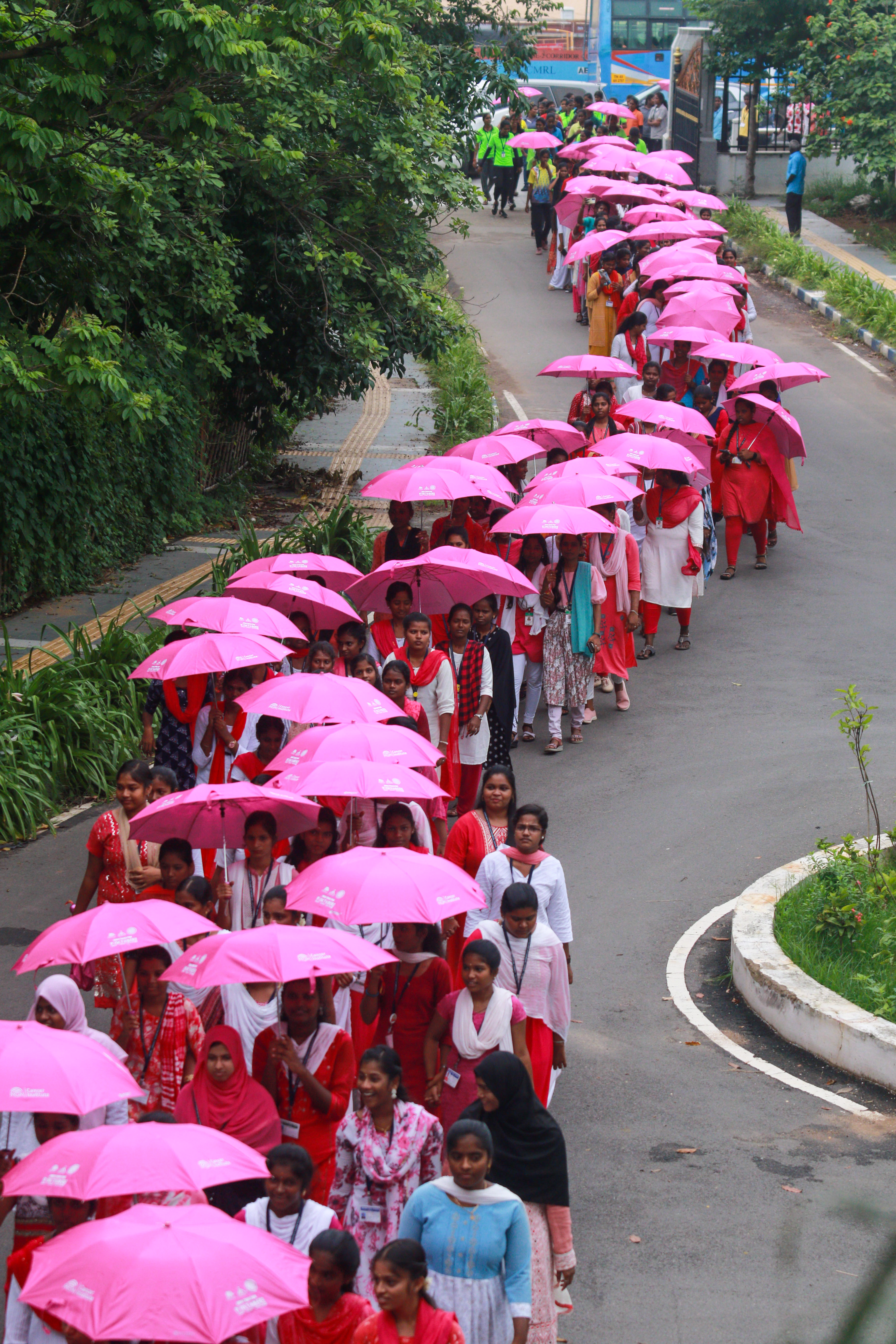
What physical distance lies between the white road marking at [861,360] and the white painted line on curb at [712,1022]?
1528 cm

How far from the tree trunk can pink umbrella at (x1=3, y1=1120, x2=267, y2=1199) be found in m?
31.0

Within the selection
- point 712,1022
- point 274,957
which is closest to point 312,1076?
point 274,957

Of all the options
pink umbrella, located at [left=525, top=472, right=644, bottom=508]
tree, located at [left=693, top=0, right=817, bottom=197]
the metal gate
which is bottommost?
pink umbrella, located at [left=525, top=472, right=644, bottom=508]

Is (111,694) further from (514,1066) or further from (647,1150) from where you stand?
(514,1066)

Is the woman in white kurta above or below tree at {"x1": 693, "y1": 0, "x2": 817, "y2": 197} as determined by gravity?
below

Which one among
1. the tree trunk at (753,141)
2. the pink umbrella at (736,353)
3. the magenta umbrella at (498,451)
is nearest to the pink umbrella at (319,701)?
the magenta umbrella at (498,451)

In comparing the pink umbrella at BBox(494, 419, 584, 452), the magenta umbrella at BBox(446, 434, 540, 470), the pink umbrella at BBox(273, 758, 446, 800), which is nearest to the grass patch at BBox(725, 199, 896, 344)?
the pink umbrella at BBox(494, 419, 584, 452)

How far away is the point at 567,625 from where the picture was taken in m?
11.7

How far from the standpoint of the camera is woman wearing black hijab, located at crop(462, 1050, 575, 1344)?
4.75m

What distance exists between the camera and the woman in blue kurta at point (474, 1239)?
433 centimetres

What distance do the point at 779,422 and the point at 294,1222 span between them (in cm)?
1215

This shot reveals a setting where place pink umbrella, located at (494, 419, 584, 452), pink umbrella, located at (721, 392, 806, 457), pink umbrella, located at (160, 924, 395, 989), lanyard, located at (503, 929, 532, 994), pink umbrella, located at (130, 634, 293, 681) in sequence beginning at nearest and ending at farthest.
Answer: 1. pink umbrella, located at (160, 924, 395, 989)
2. lanyard, located at (503, 929, 532, 994)
3. pink umbrella, located at (130, 634, 293, 681)
4. pink umbrella, located at (494, 419, 584, 452)
5. pink umbrella, located at (721, 392, 806, 457)

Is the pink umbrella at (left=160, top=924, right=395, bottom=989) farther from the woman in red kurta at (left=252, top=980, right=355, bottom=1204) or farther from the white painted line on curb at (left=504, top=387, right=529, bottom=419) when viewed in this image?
the white painted line on curb at (left=504, top=387, right=529, bottom=419)

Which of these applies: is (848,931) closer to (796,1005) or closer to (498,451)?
(796,1005)
